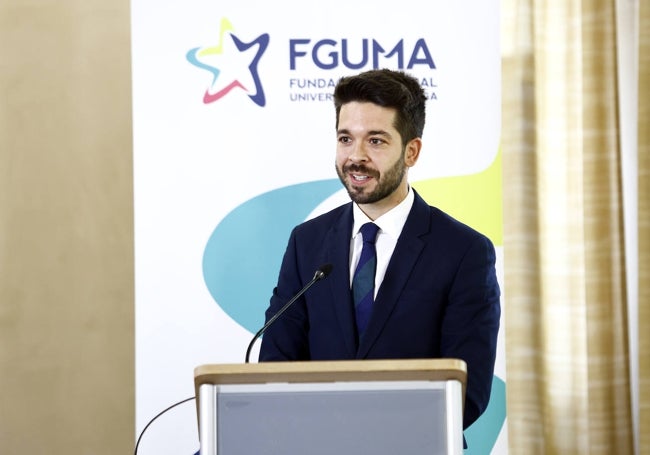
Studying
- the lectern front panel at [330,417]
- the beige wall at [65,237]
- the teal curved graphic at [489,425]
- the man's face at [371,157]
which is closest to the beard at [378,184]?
the man's face at [371,157]

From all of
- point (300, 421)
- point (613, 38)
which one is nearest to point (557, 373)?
point (613, 38)

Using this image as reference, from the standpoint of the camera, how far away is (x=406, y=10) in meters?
3.68

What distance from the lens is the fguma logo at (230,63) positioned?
367 cm

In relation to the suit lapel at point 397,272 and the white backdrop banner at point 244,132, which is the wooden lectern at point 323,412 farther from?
the white backdrop banner at point 244,132

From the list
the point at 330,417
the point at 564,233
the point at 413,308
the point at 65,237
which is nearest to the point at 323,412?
the point at 330,417

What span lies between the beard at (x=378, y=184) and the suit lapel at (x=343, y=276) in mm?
89

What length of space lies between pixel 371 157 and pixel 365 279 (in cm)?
48

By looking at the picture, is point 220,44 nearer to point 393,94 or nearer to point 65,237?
point 393,94

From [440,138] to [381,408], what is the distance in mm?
1952

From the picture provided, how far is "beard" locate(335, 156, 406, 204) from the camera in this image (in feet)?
11.3

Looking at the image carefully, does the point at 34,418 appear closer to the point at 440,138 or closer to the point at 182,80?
the point at 182,80

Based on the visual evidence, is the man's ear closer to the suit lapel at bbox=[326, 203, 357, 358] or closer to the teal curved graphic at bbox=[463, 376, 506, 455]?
the suit lapel at bbox=[326, 203, 357, 358]

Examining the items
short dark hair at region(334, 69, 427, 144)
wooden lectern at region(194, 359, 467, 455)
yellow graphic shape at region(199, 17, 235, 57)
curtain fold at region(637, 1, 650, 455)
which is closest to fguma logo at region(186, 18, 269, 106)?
yellow graphic shape at region(199, 17, 235, 57)

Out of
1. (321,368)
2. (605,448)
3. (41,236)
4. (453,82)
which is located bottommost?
(605,448)
